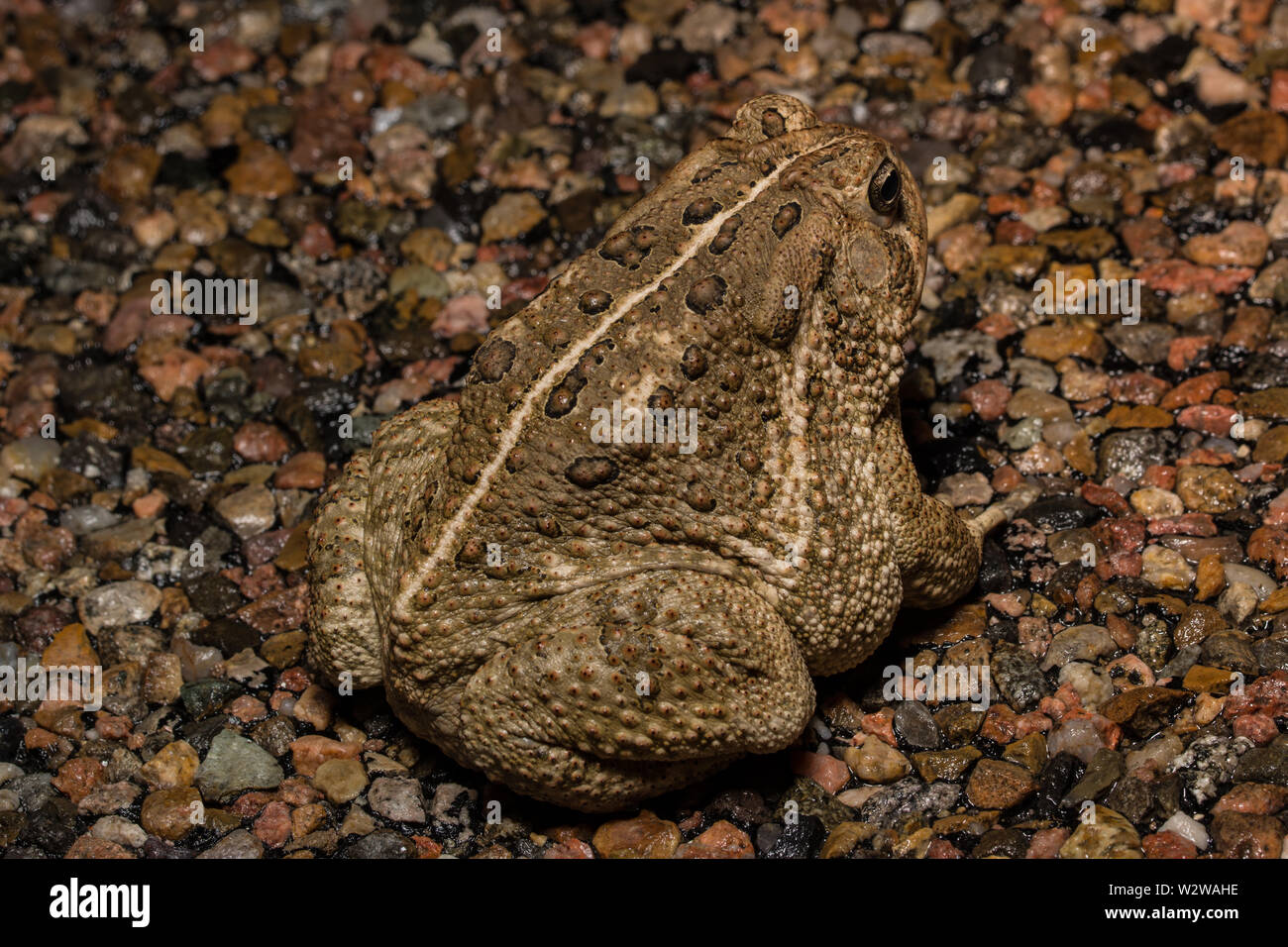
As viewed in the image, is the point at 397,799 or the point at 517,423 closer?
the point at 517,423

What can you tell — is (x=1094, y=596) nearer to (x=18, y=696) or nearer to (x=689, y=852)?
(x=689, y=852)

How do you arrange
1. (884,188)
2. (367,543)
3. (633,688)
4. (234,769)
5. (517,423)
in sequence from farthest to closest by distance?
1. (234,769)
2. (367,543)
3. (884,188)
4. (517,423)
5. (633,688)

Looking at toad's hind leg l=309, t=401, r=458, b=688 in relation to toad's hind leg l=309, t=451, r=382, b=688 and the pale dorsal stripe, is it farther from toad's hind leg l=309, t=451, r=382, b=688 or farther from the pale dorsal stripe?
the pale dorsal stripe

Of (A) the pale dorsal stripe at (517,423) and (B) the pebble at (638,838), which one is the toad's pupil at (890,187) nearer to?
(A) the pale dorsal stripe at (517,423)

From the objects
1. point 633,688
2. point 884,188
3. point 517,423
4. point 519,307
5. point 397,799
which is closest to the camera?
point 633,688

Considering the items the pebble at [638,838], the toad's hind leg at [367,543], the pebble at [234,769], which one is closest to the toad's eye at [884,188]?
the toad's hind leg at [367,543]

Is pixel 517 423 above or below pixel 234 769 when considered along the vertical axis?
above

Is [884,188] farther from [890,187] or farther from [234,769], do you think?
[234,769]

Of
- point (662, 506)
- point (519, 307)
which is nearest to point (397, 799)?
point (662, 506)
